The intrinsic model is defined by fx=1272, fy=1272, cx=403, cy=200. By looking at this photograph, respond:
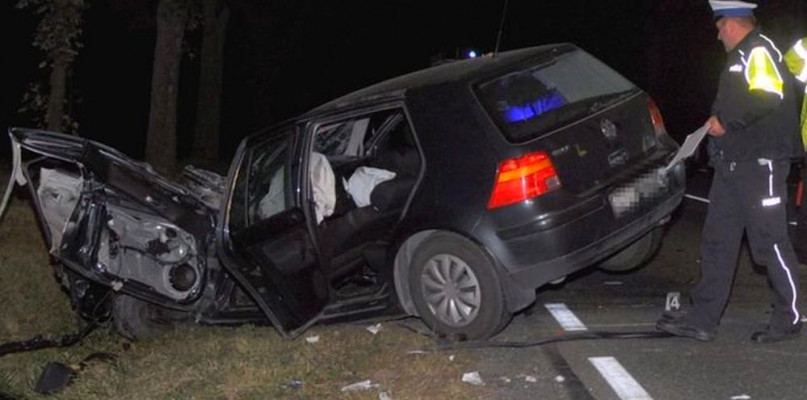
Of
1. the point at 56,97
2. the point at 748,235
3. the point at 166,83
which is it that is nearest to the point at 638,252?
the point at 748,235

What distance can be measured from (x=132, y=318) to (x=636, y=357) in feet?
11.5

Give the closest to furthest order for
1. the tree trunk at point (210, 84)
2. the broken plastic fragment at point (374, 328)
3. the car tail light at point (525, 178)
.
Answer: the car tail light at point (525, 178) → the broken plastic fragment at point (374, 328) → the tree trunk at point (210, 84)

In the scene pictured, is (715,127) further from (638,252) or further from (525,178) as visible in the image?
(638,252)

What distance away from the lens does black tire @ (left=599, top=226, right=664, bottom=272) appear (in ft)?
27.8

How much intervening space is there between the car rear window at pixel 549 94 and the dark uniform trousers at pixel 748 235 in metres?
0.95

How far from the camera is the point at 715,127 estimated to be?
6.93 metres

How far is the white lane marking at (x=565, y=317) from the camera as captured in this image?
7.85 meters

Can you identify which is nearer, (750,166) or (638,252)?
(750,166)

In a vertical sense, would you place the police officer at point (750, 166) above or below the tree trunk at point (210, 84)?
above

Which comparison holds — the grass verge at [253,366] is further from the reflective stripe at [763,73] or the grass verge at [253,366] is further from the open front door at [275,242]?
the reflective stripe at [763,73]

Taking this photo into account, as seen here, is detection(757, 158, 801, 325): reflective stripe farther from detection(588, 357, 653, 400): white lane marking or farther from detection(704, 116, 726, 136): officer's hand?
detection(588, 357, 653, 400): white lane marking

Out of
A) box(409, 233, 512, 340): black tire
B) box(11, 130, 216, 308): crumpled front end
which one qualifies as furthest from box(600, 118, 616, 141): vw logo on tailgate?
box(11, 130, 216, 308): crumpled front end

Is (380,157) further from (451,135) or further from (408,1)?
(408,1)

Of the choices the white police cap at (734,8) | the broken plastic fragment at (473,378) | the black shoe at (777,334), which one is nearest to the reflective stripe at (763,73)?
the white police cap at (734,8)
